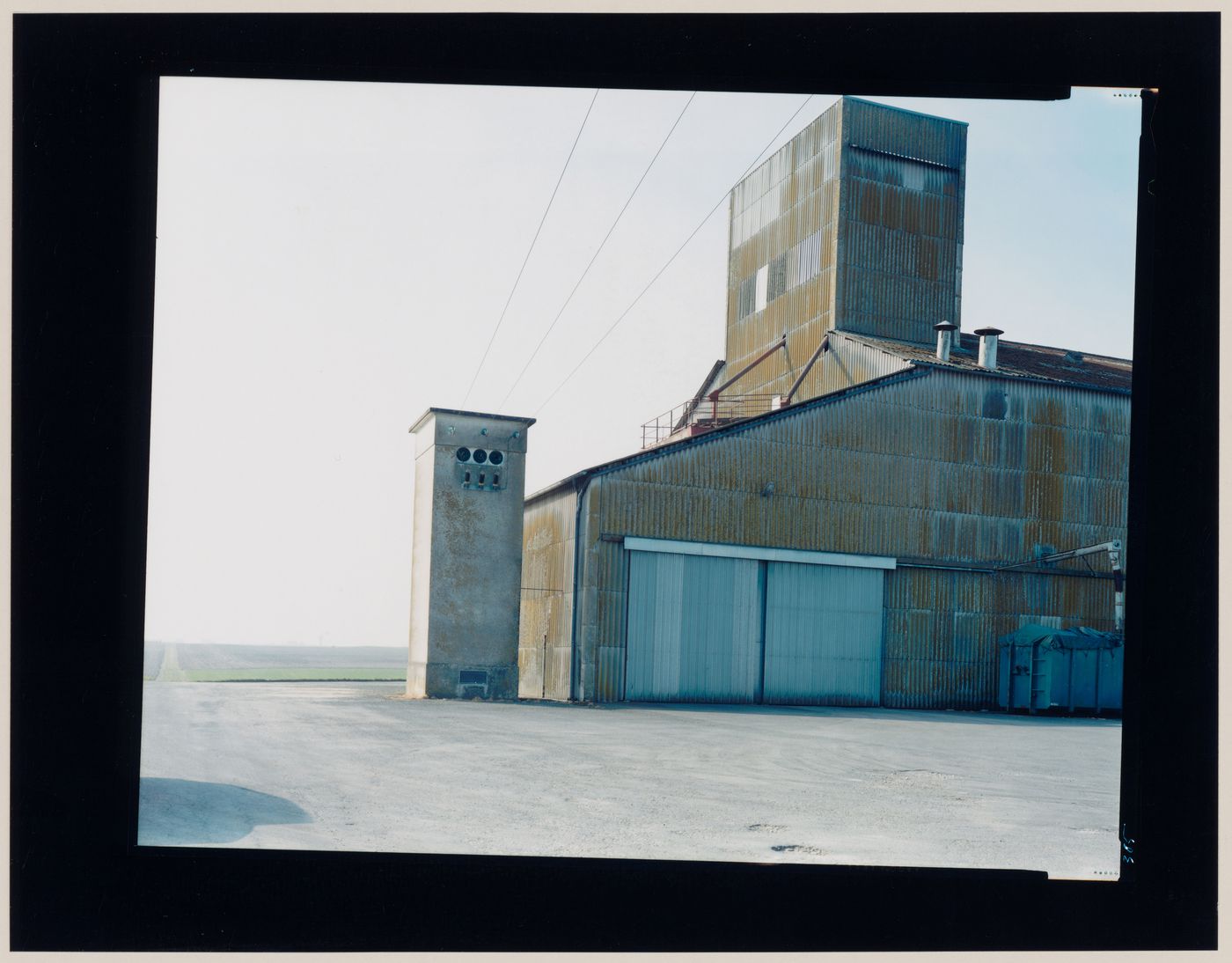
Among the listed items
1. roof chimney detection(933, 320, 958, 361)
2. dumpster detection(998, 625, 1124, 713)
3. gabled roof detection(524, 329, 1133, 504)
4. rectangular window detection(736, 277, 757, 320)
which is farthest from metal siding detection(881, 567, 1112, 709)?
rectangular window detection(736, 277, 757, 320)

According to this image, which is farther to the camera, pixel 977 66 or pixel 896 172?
pixel 896 172

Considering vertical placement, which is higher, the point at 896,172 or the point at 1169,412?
the point at 896,172

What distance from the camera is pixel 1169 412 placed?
617cm

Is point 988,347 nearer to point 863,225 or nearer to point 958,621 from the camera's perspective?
point 863,225

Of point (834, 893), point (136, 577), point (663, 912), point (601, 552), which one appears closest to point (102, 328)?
point (136, 577)

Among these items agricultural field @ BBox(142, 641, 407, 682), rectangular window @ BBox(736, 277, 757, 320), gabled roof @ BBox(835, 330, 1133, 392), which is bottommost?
agricultural field @ BBox(142, 641, 407, 682)

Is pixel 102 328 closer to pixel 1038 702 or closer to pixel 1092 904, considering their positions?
pixel 1092 904

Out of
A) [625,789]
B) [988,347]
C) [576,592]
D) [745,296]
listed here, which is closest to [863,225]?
[988,347]

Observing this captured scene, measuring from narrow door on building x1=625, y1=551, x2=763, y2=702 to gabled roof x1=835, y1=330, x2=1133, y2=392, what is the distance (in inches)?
301

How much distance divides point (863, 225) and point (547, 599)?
13.3 meters

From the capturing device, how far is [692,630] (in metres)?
26.6

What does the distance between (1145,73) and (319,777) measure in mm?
9572

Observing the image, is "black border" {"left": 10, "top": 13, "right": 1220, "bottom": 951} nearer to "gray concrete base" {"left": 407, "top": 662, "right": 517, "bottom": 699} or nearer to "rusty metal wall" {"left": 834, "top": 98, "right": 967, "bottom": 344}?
"gray concrete base" {"left": 407, "top": 662, "right": 517, "bottom": 699}

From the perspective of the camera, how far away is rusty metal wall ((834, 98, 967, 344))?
103 feet
